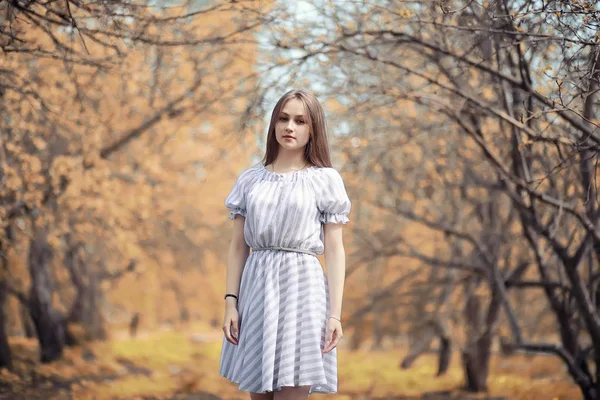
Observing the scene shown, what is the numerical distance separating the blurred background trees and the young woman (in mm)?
1345

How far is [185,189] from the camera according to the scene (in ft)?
45.8

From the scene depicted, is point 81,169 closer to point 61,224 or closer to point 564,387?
→ point 61,224

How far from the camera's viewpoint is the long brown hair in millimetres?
3102

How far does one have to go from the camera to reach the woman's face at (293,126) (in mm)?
3086

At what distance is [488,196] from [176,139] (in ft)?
15.1

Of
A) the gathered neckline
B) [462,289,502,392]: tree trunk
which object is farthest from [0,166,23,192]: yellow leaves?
[462,289,502,392]: tree trunk

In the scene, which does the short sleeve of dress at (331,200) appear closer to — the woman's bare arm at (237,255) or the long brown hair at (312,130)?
the long brown hair at (312,130)

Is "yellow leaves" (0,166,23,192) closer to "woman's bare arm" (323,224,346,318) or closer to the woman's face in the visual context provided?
the woman's face

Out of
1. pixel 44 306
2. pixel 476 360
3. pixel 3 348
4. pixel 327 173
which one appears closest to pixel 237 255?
pixel 327 173

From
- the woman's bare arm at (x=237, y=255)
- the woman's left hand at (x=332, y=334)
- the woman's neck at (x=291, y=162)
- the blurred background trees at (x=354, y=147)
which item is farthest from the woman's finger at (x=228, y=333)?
the blurred background trees at (x=354, y=147)

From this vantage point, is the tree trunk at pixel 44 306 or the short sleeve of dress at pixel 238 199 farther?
the tree trunk at pixel 44 306

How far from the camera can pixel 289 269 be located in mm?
2973

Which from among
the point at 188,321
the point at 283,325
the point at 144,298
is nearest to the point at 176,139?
the point at 283,325

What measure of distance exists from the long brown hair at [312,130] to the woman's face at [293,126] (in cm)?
2
